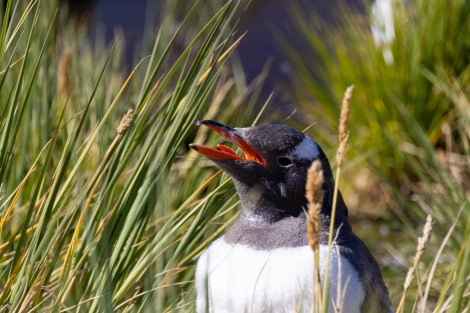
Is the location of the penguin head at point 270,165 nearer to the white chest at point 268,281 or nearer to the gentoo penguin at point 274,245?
the gentoo penguin at point 274,245

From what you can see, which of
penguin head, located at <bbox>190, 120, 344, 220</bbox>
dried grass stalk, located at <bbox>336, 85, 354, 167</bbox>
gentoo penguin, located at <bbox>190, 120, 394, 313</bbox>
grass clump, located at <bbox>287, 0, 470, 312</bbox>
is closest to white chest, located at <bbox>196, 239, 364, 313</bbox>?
gentoo penguin, located at <bbox>190, 120, 394, 313</bbox>

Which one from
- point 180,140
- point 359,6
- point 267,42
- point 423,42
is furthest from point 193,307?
point 359,6

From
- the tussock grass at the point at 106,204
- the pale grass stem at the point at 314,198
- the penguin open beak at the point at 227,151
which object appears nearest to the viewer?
the pale grass stem at the point at 314,198

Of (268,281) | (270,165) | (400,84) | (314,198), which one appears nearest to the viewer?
(314,198)

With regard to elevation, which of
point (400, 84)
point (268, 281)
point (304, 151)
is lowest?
point (268, 281)

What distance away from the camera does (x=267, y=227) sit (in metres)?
2.22

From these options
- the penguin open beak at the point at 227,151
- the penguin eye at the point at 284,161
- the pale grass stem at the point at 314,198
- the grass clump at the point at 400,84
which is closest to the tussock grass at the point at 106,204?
the penguin open beak at the point at 227,151

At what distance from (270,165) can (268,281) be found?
35 centimetres

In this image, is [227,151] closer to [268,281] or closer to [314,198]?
[268,281]

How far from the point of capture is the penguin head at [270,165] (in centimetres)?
219

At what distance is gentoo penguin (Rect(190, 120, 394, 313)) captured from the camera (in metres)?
2.01

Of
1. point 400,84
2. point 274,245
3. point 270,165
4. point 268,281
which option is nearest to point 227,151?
point 270,165

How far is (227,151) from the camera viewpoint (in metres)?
2.31

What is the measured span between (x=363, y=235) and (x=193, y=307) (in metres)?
3.11
